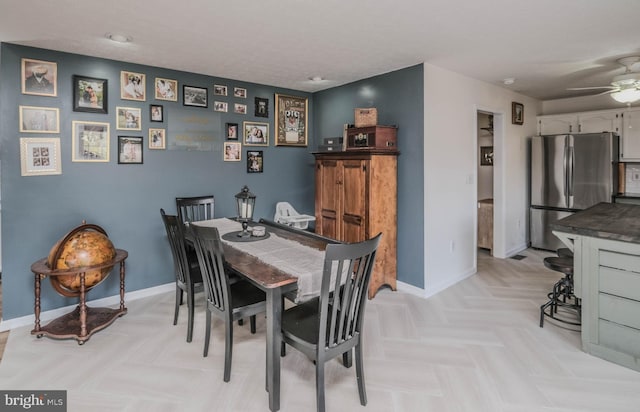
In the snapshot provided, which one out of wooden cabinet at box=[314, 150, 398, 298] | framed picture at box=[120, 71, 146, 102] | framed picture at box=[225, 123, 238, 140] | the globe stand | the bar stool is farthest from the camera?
framed picture at box=[225, 123, 238, 140]

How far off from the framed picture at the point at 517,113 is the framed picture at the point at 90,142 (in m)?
5.07

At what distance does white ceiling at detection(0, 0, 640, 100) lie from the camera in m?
2.30

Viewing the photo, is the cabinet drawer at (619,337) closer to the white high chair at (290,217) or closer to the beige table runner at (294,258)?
the beige table runner at (294,258)

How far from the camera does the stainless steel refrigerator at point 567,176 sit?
4777 mm

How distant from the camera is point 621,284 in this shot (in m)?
2.40

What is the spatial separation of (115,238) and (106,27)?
1.94 m

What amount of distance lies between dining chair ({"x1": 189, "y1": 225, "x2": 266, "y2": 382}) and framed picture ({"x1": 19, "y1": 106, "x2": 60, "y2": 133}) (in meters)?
1.99

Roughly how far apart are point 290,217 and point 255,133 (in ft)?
3.73

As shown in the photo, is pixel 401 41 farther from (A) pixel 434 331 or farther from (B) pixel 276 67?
(A) pixel 434 331

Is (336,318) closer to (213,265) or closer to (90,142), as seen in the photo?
(213,265)

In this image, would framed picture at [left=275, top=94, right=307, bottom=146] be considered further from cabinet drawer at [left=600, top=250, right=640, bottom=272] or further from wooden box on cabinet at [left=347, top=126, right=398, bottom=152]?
cabinet drawer at [left=600, top=250, right=640, bottom=272]

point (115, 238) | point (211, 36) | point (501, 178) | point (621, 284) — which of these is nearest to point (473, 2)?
point (211, 36)

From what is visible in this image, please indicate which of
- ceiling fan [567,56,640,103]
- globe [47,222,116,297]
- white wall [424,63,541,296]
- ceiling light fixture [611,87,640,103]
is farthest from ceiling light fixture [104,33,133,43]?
ceiling light fixture [611,87,640,103]

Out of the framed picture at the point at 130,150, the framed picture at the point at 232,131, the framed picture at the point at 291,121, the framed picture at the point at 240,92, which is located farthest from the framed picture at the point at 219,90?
the framed picture at the point at 130,150
